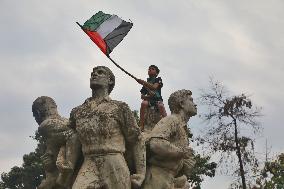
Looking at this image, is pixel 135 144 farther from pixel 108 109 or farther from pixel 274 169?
pixel 274 169

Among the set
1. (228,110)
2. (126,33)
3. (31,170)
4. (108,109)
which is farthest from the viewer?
(31,170)

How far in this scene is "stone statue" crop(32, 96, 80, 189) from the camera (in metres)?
8.17

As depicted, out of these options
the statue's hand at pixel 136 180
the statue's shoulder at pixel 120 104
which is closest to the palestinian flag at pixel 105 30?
the statue's shoulder at pixel 120 104

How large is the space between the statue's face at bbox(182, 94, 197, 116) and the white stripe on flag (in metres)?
2.89

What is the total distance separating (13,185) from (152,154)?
36121 mm

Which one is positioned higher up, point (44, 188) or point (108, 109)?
point (108, 109)

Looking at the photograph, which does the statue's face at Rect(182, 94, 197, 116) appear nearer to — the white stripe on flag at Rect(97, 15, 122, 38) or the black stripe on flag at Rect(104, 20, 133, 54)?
the black stripe on flag at Rect(104, 20, 133, 54)

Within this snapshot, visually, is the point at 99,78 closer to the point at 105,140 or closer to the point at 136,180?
the point at 105,140

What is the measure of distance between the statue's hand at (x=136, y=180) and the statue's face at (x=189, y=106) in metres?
1.52

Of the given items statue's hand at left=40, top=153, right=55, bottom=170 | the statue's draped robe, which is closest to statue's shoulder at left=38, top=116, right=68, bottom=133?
statue's hand at left=40, top=153, right=55, bottom=170

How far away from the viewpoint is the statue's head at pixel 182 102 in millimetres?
8867

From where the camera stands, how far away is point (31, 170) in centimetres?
3878

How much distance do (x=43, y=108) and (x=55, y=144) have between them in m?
0.75

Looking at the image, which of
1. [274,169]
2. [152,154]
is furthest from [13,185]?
[152,154]
